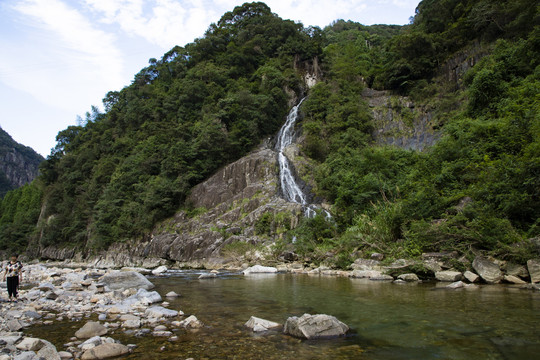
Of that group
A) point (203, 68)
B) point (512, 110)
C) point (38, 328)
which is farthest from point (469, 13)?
point (38, 328)

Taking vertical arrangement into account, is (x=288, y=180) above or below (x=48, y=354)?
above

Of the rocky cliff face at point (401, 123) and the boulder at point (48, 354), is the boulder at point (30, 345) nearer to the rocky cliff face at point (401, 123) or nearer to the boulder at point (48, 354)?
A: the boulder at point (48, 354)

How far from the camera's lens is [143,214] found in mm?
36281

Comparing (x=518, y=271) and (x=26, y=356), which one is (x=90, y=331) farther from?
(x=518, y=271)

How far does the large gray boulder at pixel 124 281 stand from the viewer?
12291mm

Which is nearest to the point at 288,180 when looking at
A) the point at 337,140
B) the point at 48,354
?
Result: the point at 337,140

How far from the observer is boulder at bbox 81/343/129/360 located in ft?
15.6

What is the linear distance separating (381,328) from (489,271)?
703 cm

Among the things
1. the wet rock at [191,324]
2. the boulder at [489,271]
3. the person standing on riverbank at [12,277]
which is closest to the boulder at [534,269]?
the boulder at [489,271]

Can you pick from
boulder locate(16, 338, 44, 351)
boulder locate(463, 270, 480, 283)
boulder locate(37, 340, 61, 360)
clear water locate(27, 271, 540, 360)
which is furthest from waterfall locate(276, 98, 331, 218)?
boulder locate(37, 340, 61, 360)

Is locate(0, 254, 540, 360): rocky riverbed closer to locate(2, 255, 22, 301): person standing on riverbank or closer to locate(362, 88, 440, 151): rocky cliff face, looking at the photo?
locate(2, 255, 22, 301): person standing on riverbank

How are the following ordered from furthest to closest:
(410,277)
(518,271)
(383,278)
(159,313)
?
(383,278), (410,277), (518,271), (159,313)

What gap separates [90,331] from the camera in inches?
238

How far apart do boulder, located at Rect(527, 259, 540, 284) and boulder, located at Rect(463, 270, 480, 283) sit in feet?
4.97
